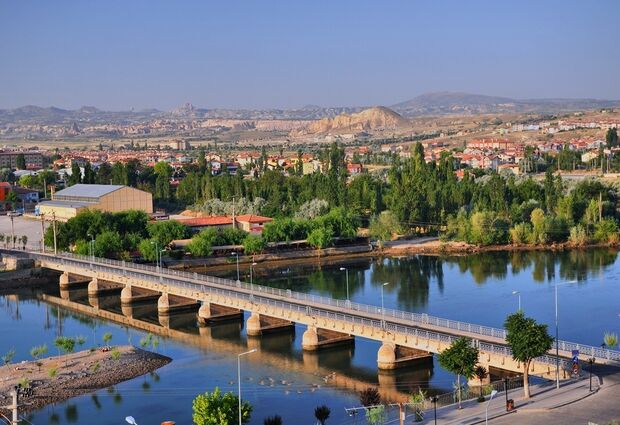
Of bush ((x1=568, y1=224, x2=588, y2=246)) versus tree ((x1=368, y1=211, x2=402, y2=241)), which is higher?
tree ((x1=368, y1=211, x2=402, y2=241))

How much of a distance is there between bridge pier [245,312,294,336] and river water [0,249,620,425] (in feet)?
1.54

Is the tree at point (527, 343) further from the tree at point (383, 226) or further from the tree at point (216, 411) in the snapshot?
the tree at point (383, 226)

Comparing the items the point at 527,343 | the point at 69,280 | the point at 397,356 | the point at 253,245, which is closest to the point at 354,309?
the point at 397,356

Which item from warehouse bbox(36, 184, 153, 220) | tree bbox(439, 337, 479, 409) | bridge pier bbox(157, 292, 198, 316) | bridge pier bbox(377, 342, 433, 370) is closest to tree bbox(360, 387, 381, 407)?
tree bbox(439, 337, 479, 409)

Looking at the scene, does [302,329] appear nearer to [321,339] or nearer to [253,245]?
[321,339]

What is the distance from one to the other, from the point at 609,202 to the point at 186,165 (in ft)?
204

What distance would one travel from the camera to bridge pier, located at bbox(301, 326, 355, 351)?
123 ft

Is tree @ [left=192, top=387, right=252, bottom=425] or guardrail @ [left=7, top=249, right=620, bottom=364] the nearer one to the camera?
tree @ [left=192, top=387, right=252, bottom=425]

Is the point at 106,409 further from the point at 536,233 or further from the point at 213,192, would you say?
the point at 213,192

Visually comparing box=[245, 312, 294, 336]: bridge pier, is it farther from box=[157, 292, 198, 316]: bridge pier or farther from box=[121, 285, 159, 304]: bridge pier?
box=[121, 285, 159, 304]: bridge pier

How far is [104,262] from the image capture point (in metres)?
56.8

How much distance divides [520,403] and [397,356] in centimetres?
925

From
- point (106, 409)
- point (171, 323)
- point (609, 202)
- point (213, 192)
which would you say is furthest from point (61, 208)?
point (106, 409)

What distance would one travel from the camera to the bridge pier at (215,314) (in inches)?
1734
